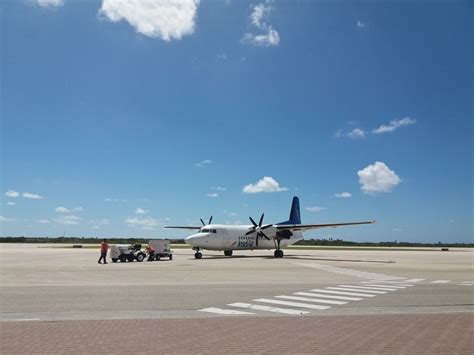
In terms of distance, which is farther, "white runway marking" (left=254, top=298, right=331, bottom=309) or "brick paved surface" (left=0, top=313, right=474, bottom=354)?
"white runway marking" (left=254, top=298, right=331, bottom=309)

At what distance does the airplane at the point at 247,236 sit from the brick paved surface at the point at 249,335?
28608mm

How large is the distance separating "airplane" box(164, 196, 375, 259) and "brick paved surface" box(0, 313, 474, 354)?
2861 centimetres

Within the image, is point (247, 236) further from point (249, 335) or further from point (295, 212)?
point (249, 335)

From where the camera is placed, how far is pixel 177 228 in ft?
171

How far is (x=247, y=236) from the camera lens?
43.6 m

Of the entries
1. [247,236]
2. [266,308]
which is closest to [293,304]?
[266,308]

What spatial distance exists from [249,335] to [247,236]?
116ft

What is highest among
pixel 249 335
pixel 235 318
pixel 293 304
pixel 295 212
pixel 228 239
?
pixel 295 212

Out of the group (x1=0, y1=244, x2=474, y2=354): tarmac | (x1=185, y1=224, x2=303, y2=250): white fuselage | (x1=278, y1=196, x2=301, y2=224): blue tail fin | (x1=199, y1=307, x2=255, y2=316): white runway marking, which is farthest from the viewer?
(x1=278, y1=196, x2=301, y2=224): blue tail fin

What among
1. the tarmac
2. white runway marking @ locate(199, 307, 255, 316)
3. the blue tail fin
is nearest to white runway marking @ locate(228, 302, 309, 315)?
the tarmac

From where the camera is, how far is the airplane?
39.2m

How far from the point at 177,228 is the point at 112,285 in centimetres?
3523

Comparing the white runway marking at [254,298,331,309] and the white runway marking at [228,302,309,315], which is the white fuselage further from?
the white runway marking at [228,302,309,315]

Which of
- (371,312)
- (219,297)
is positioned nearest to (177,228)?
(219,297)
